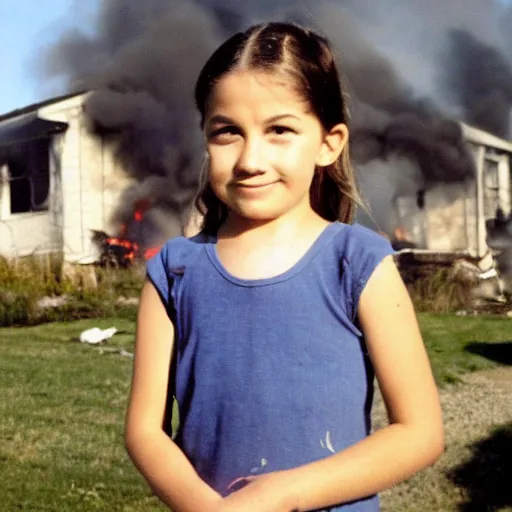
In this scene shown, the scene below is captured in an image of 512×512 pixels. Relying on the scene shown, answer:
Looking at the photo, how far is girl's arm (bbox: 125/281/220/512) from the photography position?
121 centimetres

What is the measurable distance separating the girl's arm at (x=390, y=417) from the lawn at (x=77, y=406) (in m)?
2.18

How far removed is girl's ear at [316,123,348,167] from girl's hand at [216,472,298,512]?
0.50 metres

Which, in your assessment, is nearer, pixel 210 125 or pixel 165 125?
pixel 210 125

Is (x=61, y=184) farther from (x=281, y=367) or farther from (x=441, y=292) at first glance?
(x=281, y=367)

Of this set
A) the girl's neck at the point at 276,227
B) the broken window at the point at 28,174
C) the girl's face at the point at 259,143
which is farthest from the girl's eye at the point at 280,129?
the broken window at the point at 28,174

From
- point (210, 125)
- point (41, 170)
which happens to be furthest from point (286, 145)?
point (41, 170)

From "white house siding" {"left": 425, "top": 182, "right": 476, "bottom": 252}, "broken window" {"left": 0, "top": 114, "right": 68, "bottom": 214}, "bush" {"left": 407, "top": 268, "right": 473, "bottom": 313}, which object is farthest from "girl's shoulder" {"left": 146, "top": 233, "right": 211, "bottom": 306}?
"broken window" {"left": 0, "top": 114, "right": 68, "bottom": 214}

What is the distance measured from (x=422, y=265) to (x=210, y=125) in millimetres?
9790

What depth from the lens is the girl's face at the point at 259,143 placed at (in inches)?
51.0

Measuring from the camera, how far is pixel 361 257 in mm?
1246

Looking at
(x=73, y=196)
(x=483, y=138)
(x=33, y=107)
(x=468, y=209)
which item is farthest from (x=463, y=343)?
(x=33, y=107)

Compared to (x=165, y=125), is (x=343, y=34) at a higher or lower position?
higher

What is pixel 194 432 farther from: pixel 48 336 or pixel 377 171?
pixel 377 171

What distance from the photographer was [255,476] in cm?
123
